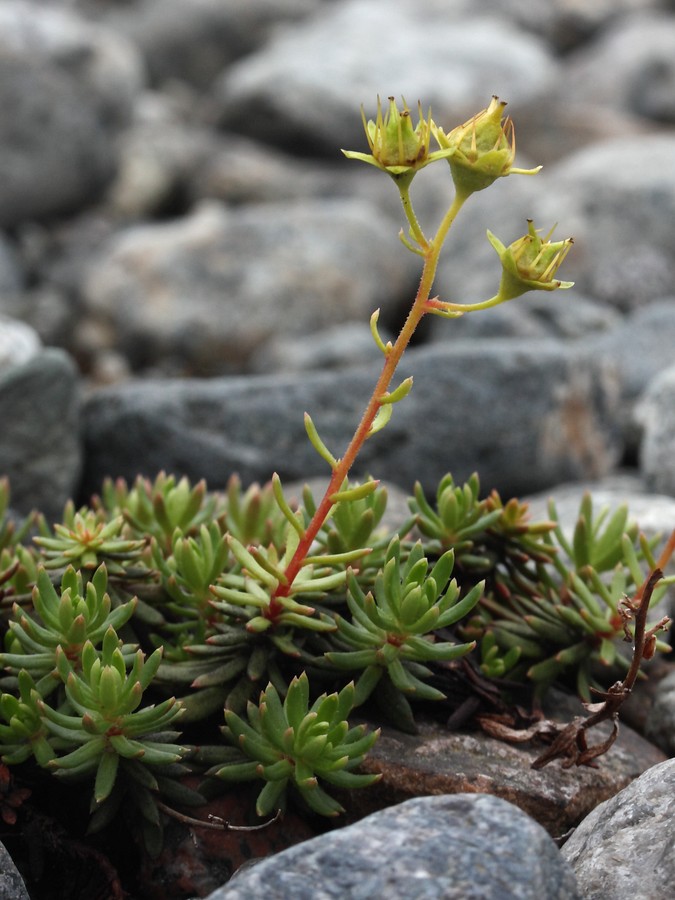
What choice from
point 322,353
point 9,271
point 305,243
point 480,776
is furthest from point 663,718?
point 9,271

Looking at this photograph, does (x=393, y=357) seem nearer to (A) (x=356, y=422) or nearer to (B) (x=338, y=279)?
(A) (x=356, y=422)

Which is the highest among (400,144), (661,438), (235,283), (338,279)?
(400,144)

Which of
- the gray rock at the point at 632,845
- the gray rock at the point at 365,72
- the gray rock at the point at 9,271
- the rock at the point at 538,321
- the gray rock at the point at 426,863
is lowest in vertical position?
the gray rock at the point at 9,271

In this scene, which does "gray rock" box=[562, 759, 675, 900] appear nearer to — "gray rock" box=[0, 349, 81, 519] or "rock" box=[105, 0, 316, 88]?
"gray rock" box=[0, 349, 81, 519]

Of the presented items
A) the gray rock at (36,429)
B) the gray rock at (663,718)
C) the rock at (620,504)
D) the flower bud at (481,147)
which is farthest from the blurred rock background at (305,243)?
the flower bud at (481,147)

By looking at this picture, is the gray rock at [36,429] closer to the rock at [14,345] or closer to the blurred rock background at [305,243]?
the blurred rock background at [305,243]

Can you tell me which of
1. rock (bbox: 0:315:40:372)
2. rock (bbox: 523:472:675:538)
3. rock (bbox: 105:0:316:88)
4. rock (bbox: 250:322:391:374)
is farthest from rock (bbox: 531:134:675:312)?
rock (bbox: 105:0:316:88)
